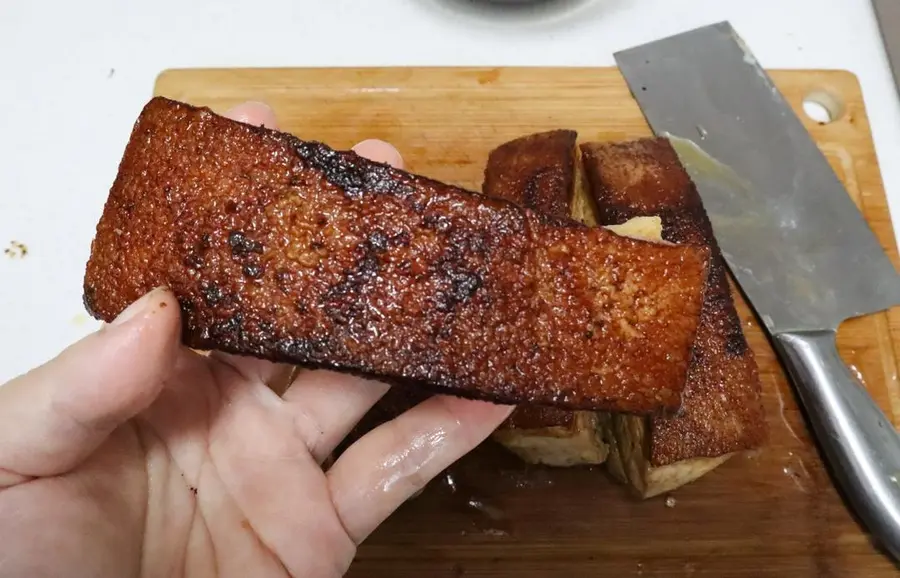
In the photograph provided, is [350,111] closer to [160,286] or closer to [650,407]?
[160,286]

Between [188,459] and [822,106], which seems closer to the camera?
[188,459]

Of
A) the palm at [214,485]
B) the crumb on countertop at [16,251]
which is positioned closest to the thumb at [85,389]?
the palm at [214,485]

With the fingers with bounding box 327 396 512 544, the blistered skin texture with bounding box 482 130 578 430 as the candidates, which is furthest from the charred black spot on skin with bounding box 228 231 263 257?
the blistered skin texture with bounding box 482 130 578 430

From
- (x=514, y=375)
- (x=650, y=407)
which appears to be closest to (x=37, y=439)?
(x=514, y=375)

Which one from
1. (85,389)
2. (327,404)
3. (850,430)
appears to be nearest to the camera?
(85,389)

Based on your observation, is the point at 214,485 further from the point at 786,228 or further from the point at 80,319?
the point at 786,228

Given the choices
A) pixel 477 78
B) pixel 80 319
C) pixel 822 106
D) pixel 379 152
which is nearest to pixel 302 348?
pixel 379 152
